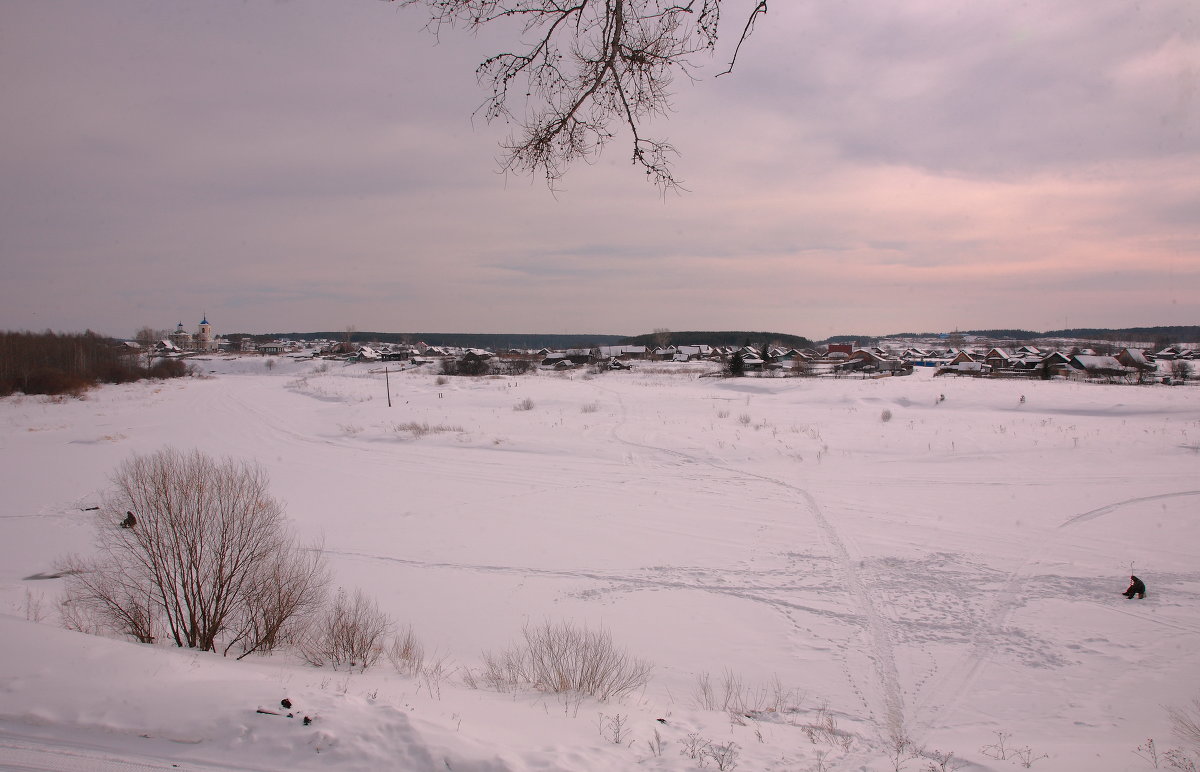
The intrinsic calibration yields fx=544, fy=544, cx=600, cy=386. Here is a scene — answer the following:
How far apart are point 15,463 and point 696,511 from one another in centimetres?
2764

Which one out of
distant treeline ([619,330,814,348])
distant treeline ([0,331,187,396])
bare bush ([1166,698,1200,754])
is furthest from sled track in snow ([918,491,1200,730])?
distant treeline ([619,330,814,348])

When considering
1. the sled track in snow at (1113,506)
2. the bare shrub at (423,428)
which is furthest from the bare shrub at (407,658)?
the bare shrub at (423,428)

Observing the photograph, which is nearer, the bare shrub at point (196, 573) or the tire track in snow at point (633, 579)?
the bare shrub at point (196, 573)

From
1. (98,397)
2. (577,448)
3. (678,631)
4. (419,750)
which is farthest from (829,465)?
(98,397)

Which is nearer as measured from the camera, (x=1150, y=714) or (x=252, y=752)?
(x=252, y=752)

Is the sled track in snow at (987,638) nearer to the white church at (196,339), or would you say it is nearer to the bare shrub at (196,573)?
the bare shrub at (196,573)

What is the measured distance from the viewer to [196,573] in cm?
732

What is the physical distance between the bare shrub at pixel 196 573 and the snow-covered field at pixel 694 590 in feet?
3.28

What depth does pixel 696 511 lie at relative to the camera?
1541 cm

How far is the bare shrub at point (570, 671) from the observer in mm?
5840

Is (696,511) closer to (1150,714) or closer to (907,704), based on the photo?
(907,704)

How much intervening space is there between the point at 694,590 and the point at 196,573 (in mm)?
8012

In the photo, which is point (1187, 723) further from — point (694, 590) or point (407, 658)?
Result: point (407, 658)

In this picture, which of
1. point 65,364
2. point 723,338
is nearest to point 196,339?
point 65,364
